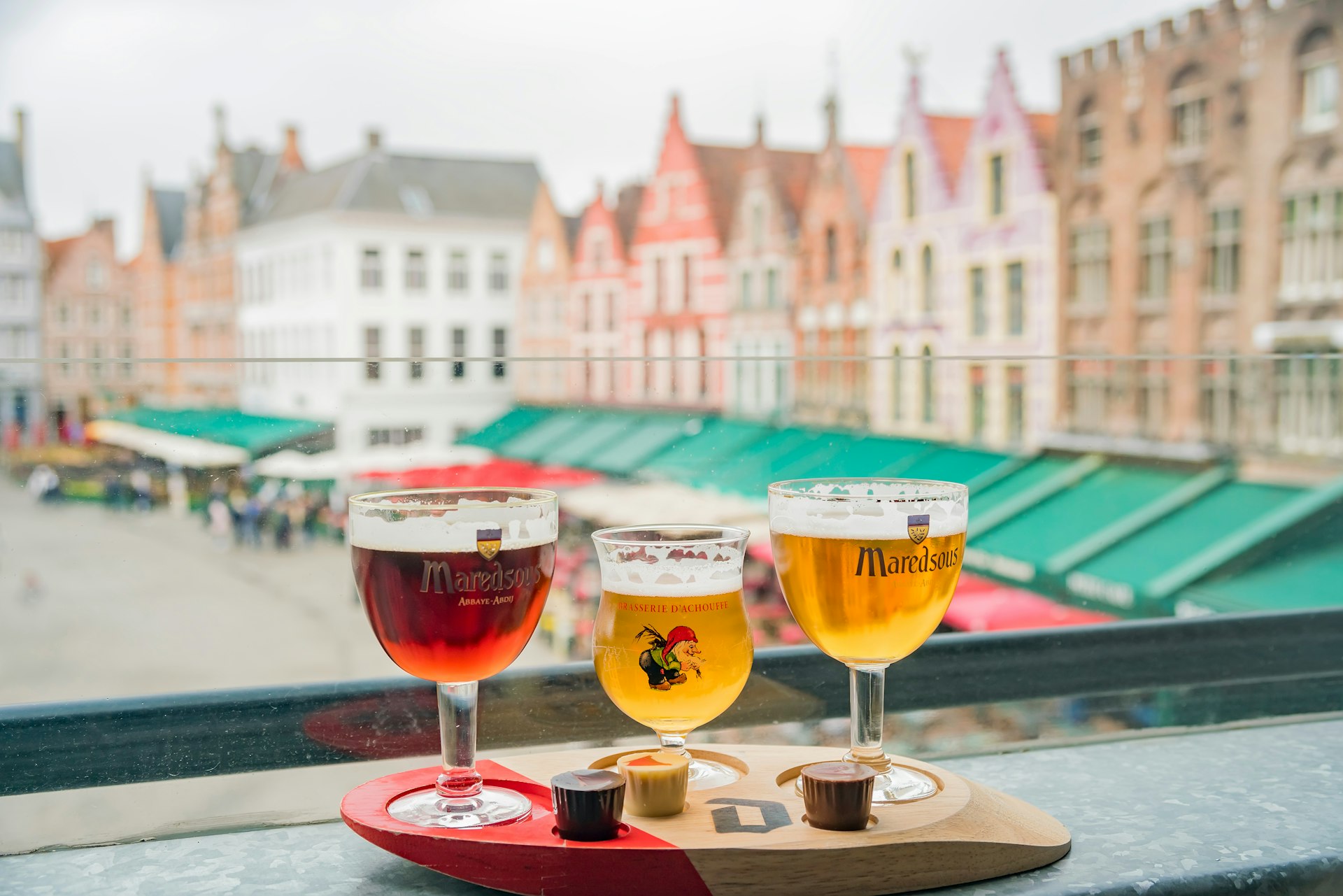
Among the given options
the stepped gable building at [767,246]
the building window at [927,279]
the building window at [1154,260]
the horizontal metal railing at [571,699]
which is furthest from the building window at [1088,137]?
the horizontal metal railing at [571,699]

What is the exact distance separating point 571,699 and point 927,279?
1669 centimetres

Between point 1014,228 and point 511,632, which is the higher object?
point 1014,228

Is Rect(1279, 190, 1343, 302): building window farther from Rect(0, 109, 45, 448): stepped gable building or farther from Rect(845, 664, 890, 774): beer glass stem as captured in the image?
Rect(0, 109, 45, 448): stepped gable building

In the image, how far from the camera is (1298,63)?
11922 mm

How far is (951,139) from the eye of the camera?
1681cm

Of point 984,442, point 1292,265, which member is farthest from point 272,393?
point 1292,265

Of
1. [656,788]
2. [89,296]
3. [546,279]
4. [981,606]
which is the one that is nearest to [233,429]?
[656,788]

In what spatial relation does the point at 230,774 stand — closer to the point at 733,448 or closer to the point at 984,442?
the point at 733,448

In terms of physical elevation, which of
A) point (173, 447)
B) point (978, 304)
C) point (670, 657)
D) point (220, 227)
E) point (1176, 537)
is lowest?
point (1176, 537)

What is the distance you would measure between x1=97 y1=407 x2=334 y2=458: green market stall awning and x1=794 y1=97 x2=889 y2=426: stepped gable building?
17069 mm

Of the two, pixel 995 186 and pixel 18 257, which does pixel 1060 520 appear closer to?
pixel 995 186

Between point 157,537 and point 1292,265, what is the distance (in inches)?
505

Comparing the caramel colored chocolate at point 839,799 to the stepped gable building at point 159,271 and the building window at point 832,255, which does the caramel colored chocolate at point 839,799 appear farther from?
the stepped gable building at point 159,271

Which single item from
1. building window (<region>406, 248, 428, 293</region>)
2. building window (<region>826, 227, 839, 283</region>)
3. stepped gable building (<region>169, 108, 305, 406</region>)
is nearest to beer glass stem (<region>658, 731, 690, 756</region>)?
building window (<region>826, 227, 839, 283</region>)
